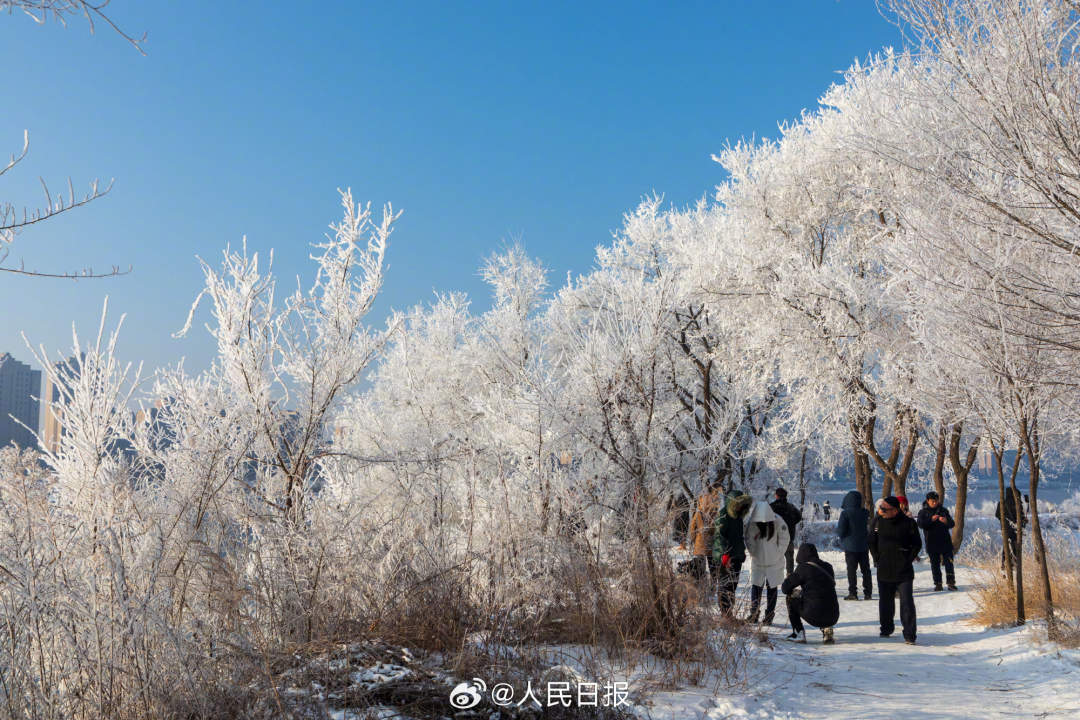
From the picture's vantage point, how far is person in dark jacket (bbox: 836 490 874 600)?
9.54m

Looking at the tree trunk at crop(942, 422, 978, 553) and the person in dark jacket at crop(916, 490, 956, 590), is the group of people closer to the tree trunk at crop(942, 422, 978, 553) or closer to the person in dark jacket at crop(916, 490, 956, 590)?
the person in dark jacket at crop(916, 490, 956, 590)

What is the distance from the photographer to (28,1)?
3523mm

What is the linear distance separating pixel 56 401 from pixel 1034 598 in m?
9.65

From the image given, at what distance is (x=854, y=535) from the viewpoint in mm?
9641

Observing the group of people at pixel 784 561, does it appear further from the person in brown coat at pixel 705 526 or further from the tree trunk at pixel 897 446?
the tree trunk at pixel 897 446

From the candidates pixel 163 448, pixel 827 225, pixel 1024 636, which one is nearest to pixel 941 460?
pixel 827 225

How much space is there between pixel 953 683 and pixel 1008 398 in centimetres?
299

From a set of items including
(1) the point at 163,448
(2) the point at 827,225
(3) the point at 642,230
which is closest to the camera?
(1) the point at 163,448

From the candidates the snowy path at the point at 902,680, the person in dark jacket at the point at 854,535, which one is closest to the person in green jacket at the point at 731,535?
the snowy path at the point at 902,680

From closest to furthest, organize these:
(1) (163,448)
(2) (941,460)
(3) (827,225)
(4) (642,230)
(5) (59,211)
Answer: (5) (59,211)
(1) (163,448)
(2) (941,460)
(3) (827,225)
(4) (642,230)

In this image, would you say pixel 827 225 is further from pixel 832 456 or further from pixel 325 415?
pixel 325 415

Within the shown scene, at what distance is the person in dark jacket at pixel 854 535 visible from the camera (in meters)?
9.54

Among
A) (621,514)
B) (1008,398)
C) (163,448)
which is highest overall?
(1008,398)

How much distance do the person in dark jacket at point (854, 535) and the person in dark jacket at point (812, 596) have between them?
2382mm
